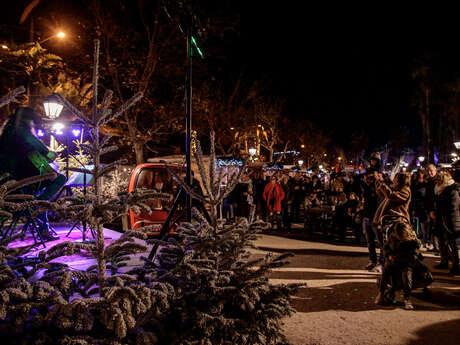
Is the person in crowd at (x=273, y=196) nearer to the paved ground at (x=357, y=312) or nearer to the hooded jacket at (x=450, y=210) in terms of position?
the paved ground at (x=357, y=312)

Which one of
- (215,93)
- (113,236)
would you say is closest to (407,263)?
(113,236)

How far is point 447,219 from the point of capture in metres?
6.96

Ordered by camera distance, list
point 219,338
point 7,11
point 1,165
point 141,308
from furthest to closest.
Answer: point 7,11, point 1,165, point 219,338, point 141,308

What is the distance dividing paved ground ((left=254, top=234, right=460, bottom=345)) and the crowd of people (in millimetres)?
397

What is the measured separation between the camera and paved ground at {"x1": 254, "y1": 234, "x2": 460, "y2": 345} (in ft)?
13.5

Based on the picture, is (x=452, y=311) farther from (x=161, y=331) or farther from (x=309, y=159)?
(x=309, y=159)

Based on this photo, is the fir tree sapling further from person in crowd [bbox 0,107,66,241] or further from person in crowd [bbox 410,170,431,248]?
person in crowd [bbox 410,170,431,248]

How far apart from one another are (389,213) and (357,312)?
207cm

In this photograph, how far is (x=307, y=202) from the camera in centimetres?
1435

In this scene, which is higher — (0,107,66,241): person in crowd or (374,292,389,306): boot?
(0,107,66,241): person in crowd

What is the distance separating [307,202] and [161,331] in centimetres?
1247

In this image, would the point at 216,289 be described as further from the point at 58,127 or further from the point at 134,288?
the point at 58,127

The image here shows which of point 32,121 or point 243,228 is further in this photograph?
point 32,121

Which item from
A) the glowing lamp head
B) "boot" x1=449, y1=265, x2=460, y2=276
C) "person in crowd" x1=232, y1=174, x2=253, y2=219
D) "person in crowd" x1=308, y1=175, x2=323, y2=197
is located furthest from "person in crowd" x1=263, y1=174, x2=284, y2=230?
the glowing lamp head
